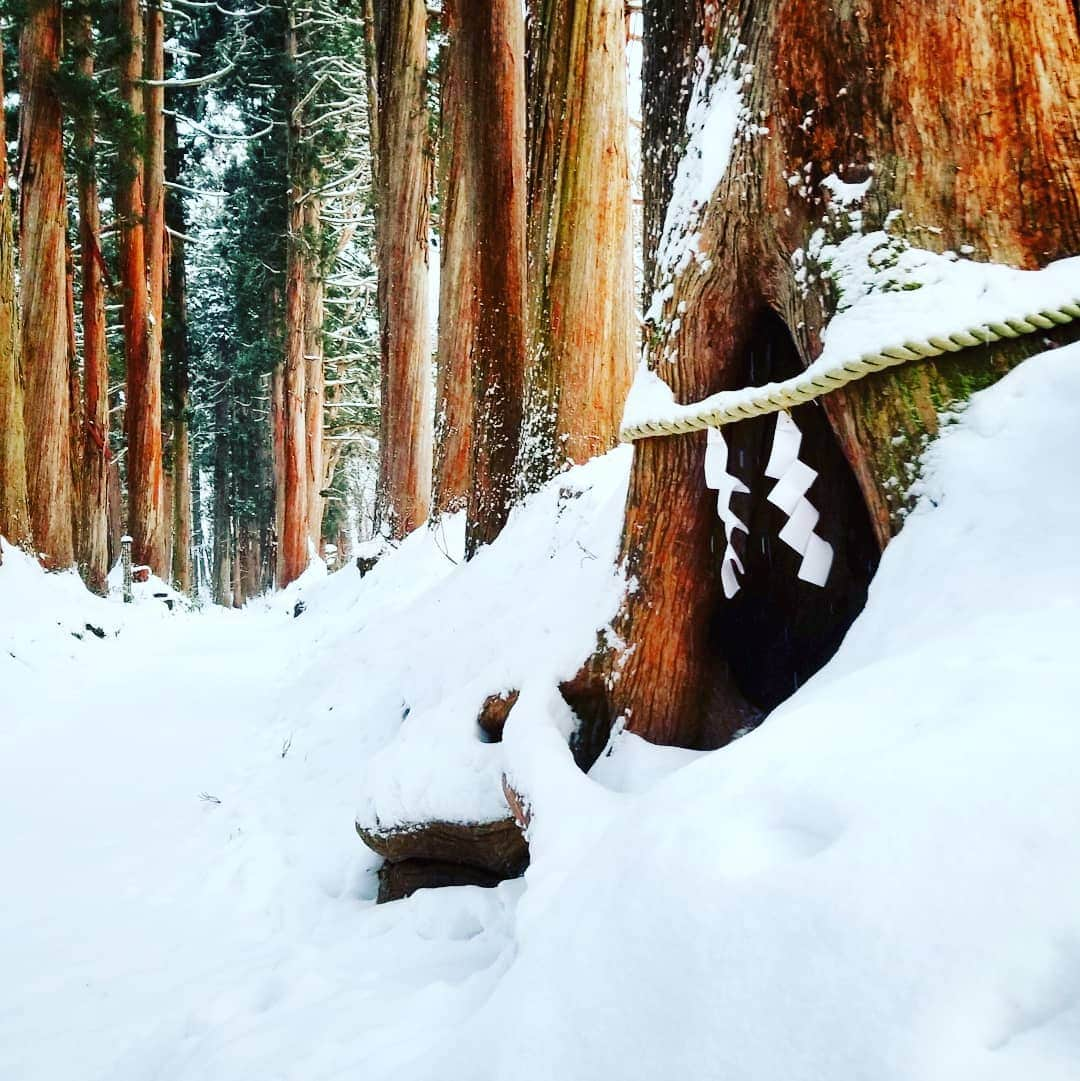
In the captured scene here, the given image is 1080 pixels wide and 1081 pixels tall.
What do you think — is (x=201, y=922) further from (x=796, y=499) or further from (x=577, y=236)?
(x=577, y=236)

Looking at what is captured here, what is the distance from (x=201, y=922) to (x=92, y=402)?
1239 cm

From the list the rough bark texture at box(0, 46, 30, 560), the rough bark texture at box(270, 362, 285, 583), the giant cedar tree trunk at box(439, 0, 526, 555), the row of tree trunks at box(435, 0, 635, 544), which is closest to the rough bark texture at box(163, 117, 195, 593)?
the rough bark texture at box(270, 362, 285, 583)

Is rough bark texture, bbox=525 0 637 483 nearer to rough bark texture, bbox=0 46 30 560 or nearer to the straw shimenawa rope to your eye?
the straw shimenawa rope

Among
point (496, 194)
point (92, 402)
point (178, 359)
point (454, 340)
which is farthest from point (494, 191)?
point (178, 359)

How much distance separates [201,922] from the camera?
2.54m

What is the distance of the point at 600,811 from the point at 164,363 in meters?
18.6

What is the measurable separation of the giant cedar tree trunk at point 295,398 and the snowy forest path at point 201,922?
10.2 meters

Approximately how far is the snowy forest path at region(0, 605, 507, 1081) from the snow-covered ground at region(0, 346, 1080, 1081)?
0.5 inches

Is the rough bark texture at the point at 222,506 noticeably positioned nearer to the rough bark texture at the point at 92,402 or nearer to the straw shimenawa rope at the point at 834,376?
the rough bark texture at the point at 92,402

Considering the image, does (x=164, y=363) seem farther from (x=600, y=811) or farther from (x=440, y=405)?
(x=600, y=811)

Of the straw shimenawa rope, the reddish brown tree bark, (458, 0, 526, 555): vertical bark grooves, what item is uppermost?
the reddish brown tree bark

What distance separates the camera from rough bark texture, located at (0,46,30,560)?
295 inches

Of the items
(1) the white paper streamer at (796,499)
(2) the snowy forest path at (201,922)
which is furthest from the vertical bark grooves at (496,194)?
(1) the white paper streamer at (796,499)

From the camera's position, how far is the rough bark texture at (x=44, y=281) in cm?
891
